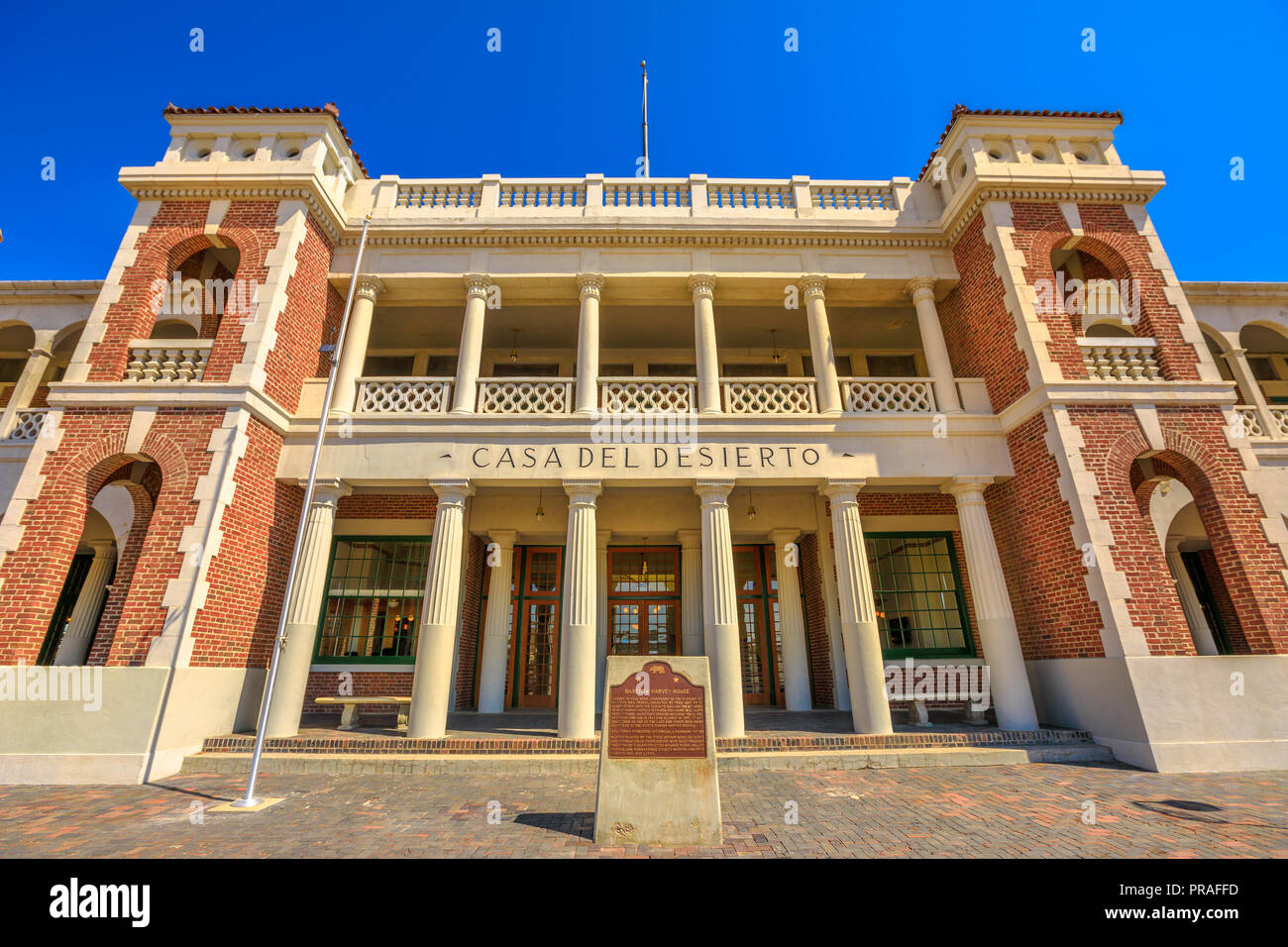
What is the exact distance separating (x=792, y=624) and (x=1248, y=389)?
39.0ft

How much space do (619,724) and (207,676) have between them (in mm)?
6899

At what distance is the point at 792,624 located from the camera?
12.6 m

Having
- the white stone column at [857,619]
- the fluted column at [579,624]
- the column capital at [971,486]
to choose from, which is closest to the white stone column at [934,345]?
the column capital at [971,486]

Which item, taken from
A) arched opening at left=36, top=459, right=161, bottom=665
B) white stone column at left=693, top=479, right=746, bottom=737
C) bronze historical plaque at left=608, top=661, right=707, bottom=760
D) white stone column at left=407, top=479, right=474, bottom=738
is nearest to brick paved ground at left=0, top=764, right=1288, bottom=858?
bronze historical plaque at left=608, top=661, right=707, bottom=760

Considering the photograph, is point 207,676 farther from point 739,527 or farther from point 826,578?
Answer: point 826,578

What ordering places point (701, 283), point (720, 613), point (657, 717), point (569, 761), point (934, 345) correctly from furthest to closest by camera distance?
point (701, 283) → point (934, 345) → point (720, 613) → point (569, 761) → point (657, 717)

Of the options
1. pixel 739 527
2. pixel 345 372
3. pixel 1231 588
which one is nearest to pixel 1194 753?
pixel 1231 588

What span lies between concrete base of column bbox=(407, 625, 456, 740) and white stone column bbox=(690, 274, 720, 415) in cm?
600

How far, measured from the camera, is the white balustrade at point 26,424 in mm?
11406

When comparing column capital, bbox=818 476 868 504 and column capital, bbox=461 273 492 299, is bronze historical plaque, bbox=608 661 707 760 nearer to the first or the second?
column capital, bbox=818 476 868 504

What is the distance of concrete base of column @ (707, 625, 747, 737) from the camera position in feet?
28.0

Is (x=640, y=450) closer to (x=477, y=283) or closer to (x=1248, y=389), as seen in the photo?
(x=477, y=283)

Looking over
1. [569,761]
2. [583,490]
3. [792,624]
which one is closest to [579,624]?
[569,761]

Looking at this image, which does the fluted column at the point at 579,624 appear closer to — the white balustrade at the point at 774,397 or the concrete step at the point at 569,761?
the concrete step at the point at 569,761
